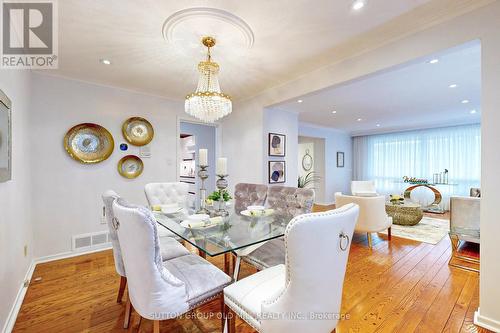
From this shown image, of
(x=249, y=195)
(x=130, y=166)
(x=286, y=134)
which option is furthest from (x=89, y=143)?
(x=286, y=134)

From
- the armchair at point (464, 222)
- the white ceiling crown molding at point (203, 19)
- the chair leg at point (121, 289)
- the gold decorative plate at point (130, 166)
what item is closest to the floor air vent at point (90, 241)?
the gold decorative plate at point (130, 166)

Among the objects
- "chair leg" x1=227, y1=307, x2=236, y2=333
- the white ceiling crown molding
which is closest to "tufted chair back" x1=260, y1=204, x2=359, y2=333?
"chair leg" x1=227, y1=307, x2=236, y2=333

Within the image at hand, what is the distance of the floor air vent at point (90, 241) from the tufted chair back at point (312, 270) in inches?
122

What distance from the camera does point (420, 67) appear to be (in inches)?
108

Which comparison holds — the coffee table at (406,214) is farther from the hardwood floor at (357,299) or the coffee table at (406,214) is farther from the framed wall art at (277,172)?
the framed wall art at (277,172)

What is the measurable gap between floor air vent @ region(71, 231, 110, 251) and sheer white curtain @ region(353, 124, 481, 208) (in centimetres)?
740

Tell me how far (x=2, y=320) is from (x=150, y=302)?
130cm

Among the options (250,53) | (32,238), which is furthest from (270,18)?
(32,238)

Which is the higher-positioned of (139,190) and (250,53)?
(250,53)

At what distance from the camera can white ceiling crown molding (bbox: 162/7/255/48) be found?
170 cm

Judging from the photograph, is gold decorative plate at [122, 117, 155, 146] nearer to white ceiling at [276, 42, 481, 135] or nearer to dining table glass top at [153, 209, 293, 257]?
dining table glass top at [153, 209, 293, 257]

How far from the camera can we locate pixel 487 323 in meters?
1.61

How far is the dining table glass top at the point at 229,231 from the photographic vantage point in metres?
1.47

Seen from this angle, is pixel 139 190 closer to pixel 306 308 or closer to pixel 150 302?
pixel 150 302
